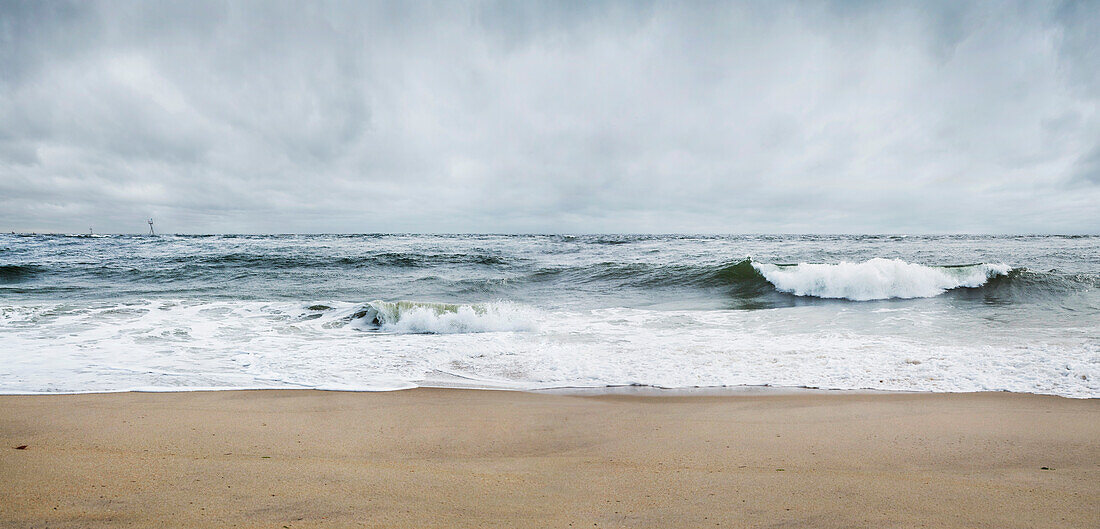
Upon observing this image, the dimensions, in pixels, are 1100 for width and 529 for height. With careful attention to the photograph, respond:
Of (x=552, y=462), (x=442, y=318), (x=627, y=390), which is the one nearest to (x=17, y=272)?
(x=442, y=318)

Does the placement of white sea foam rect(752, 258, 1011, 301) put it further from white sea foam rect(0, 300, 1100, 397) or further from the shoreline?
the shoreline

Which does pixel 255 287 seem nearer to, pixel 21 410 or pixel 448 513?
pixel 21 410

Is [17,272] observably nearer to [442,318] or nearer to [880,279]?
[442,318]

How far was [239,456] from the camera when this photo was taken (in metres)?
2.42

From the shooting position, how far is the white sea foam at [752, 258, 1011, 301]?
1033cm

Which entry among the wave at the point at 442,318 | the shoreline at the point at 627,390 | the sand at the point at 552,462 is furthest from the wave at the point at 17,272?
the sand at the point at 552,462

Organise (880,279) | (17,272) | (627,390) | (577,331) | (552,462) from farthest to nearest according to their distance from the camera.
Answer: (17,272) → (880,279) → (577,331) → (627,390) → (552,462)

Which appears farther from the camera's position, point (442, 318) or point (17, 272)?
point (17, 272)

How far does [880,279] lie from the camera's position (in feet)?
34.3

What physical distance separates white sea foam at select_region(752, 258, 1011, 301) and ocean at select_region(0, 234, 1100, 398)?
0.13 feet

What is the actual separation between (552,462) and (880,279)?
34.9 feet

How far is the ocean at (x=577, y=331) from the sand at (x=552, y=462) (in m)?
0.82

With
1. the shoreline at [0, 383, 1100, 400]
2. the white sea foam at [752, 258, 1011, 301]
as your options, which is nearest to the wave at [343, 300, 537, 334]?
the shoreline at [0, 383, 1100, 400]

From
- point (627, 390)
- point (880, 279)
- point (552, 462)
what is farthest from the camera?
point (880, 279)
